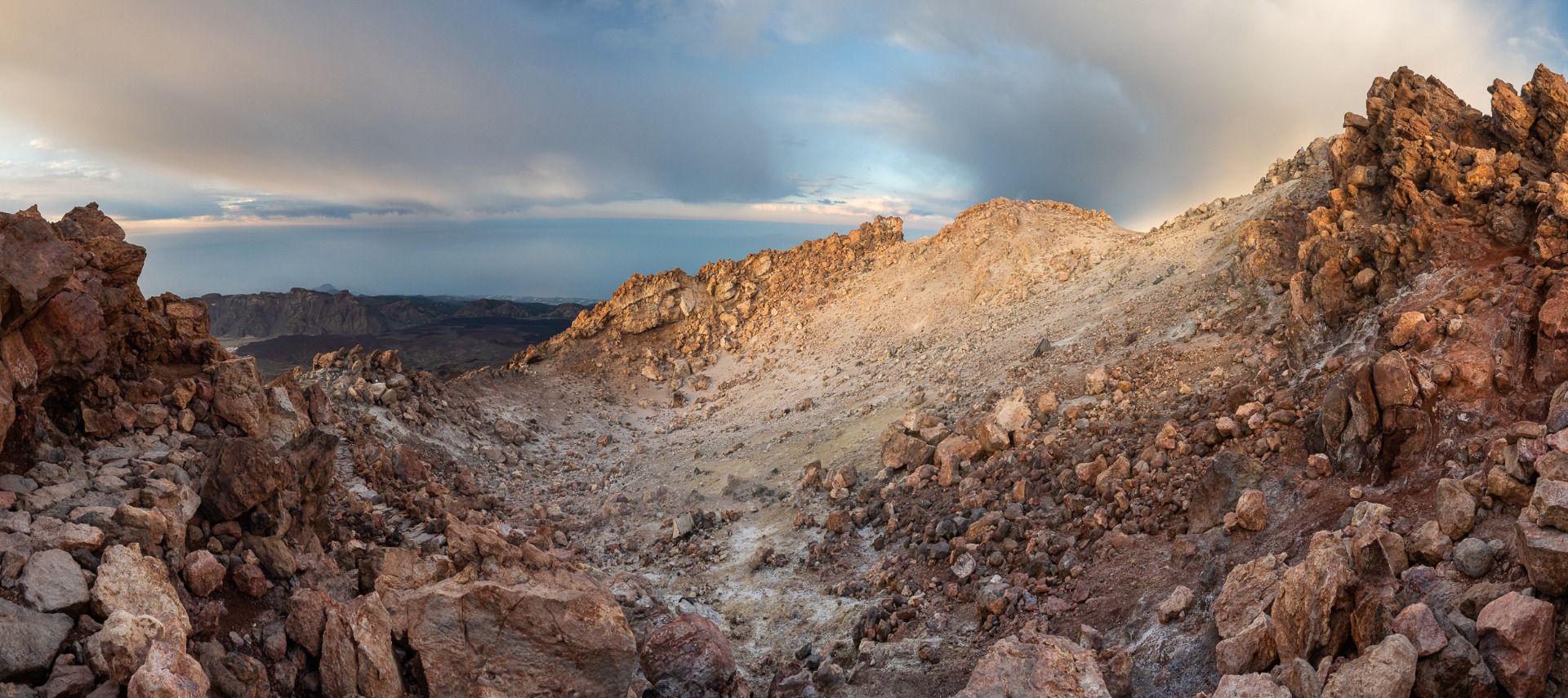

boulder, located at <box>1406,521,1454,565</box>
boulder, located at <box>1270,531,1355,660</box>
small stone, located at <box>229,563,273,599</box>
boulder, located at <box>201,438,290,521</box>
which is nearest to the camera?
boulder, located at <box>1270,531,1355,660</box>

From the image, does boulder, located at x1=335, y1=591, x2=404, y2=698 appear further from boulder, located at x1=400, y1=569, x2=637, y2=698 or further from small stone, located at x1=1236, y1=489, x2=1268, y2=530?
small stone, located at x1=1236, y1=489, x2=1268, y2=530

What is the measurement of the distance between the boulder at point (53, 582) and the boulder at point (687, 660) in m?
5.72

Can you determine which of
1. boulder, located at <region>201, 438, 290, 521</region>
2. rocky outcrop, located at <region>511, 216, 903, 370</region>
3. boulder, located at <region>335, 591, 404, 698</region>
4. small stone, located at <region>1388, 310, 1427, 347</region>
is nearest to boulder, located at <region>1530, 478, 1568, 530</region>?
small stone, located at <region>1388, 310, 1427, 347</region>

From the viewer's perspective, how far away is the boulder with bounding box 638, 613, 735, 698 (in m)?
9.77

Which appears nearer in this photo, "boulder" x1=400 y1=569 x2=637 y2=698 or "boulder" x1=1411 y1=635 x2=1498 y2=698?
"boulder" x1=1411 y1=635 x2=1498 y2=698

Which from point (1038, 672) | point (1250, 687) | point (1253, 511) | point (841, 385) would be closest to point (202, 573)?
point (1038, 672)

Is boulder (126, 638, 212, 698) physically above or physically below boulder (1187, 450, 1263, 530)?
below

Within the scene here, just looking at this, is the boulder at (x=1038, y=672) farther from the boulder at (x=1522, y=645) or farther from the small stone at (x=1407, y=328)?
the small stone at (x=1407, y=328)

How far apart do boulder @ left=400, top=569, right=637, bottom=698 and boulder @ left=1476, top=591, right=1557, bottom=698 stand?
7.88 meters

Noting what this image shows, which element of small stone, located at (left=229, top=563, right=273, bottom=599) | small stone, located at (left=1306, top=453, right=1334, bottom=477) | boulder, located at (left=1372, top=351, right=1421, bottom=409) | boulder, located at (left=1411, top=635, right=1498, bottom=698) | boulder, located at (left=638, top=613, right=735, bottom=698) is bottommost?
boulder, located at (left=638, top=613, right=735, bottom=698)

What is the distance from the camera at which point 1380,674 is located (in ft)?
19.3

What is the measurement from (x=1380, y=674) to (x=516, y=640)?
7880 mm

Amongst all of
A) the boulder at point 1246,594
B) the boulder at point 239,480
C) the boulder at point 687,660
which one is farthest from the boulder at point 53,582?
the boulder at point 1246,594

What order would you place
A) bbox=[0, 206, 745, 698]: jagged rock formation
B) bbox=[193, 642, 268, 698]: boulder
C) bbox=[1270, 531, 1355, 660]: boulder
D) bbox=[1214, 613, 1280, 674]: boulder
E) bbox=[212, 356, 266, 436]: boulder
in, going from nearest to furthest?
bbox=[0, 206, 745, 698]: jagged rock formation, bbox=[193, 642, 268, 698]: boulder, bbox=[1270, 531, 1355, 660]: boulder, bbox=[1214, 613, 1280, 674]: boulder, bbox=[212, 356, 266, 436]: boulder
